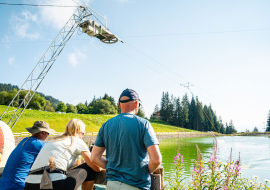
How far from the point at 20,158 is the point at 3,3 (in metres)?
6.81

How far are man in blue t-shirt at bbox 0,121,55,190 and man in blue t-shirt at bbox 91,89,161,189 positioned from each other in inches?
56.1

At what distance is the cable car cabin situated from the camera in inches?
374

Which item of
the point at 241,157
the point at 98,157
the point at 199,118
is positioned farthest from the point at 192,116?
the point at 98,157

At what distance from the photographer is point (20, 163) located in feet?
7.97

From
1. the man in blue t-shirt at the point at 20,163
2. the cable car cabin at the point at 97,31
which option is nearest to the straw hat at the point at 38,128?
the man in blue t-shirt at the point at 20,163

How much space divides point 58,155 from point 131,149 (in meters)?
1.05

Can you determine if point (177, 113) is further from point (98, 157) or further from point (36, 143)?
point (98, 157)

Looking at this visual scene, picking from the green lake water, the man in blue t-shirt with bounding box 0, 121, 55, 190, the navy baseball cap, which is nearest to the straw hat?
the man in blue t-shirt with bounding box 0, 121, 55, 190

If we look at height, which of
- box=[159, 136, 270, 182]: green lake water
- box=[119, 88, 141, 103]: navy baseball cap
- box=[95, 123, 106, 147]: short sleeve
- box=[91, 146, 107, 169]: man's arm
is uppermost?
box=[119, 88, 141, 103]: navy baseball cap


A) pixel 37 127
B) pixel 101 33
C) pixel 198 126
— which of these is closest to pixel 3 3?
pixel 101 33

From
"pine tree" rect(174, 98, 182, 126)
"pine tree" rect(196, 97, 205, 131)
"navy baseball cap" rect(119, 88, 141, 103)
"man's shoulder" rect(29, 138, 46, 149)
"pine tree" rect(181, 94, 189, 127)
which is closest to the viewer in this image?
"navy baseball cap" rect(119, 88, 141, 103)

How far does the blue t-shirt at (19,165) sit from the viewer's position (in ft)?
7.67

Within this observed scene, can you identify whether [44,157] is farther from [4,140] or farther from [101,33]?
[101,33]

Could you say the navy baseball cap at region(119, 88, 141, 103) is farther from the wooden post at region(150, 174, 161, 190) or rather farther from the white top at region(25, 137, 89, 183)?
the white top at region(25, 137, 89, 183)
